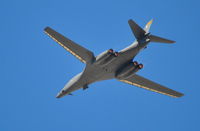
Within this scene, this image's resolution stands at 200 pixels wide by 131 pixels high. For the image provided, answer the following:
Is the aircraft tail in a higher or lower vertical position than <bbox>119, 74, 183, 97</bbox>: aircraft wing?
higher

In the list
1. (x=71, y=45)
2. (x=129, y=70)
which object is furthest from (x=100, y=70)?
(x=71, y=45)

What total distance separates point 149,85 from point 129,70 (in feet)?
23.1

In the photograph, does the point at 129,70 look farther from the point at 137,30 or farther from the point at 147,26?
the point at 147,26

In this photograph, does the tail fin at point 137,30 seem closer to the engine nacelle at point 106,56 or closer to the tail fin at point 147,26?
the tail fin at point 147,26

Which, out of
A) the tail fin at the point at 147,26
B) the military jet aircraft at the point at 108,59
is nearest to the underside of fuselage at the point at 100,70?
the military jet aircraft at the point at 108,59

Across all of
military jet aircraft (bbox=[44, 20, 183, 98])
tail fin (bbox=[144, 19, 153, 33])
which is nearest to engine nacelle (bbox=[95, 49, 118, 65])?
military jet aircraft (bbox=[44, 20, 183, 98])

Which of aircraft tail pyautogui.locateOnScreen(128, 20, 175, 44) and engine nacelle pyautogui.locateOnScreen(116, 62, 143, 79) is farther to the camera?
engine nacelle pyautogui.locateOnScreen(116, 62, 143, 79)

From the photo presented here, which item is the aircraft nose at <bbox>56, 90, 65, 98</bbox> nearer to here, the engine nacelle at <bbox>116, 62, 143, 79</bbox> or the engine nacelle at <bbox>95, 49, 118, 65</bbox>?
the engine nacelle at <bbox>116, 62, 143, 79</bbox>

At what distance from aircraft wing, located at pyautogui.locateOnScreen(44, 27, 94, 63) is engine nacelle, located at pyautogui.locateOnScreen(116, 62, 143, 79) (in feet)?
15.2

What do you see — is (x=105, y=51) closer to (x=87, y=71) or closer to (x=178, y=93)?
(x=87, y=71)

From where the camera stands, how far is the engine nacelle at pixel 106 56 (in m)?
46.0

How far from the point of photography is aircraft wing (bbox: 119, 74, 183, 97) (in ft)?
178

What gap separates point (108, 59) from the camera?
153 feet

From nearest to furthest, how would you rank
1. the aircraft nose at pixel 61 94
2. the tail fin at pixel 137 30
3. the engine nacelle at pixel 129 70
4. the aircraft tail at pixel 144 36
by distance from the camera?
the tail fin at pixel 137 30
the aircraft tail at pixel 144 36
the engine nacelle at pixel 129 70
the aircraft nose at pixel 61 94
